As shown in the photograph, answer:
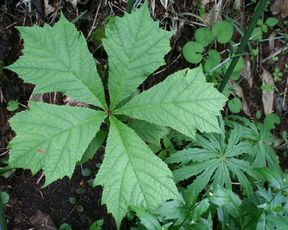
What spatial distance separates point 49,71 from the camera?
1.67 m

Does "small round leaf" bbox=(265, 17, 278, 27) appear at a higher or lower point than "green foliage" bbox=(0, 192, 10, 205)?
higher

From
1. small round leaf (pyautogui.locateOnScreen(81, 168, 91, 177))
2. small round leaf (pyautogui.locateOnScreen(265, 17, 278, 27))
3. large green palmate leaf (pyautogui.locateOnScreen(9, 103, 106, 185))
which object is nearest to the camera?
large green palmate leaf (pyautogui.locateOnScreen(9, 103, 106, 185))

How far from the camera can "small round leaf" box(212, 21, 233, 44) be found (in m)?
2.72

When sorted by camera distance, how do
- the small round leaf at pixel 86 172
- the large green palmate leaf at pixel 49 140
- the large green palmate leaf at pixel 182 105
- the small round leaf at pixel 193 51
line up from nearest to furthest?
the large green palmate leaf at pixel 49 140
the large green palmate leaf at pixel 182 105
the small round leaf at pixel 86 172
the small round leaf at pixel 193 51

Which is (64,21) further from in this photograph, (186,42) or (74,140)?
(186,42)

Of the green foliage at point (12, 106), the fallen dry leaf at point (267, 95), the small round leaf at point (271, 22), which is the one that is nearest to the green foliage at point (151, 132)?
the green foliage at point (12, 106)

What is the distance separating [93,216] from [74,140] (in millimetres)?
970

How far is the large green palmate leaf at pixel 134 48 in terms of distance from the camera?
1.71 metres

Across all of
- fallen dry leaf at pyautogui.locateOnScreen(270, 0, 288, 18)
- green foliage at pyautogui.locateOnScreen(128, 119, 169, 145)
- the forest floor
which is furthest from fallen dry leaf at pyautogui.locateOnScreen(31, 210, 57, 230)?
fallen dry leaf at pyautogui.locateOnScreen(270, 0, 288, 18)

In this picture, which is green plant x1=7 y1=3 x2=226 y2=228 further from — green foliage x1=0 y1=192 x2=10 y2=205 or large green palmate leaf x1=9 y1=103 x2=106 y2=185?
green foliage x1=0 y1=192 x2=10 y2=205

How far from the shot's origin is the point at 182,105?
1.66 m

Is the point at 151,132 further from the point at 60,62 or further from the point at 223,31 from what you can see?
the point at 223,31

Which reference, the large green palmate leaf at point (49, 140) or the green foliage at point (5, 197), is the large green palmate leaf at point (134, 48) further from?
the green foliage at point (5, 197)

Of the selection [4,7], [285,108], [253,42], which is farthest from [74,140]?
[285,108]
